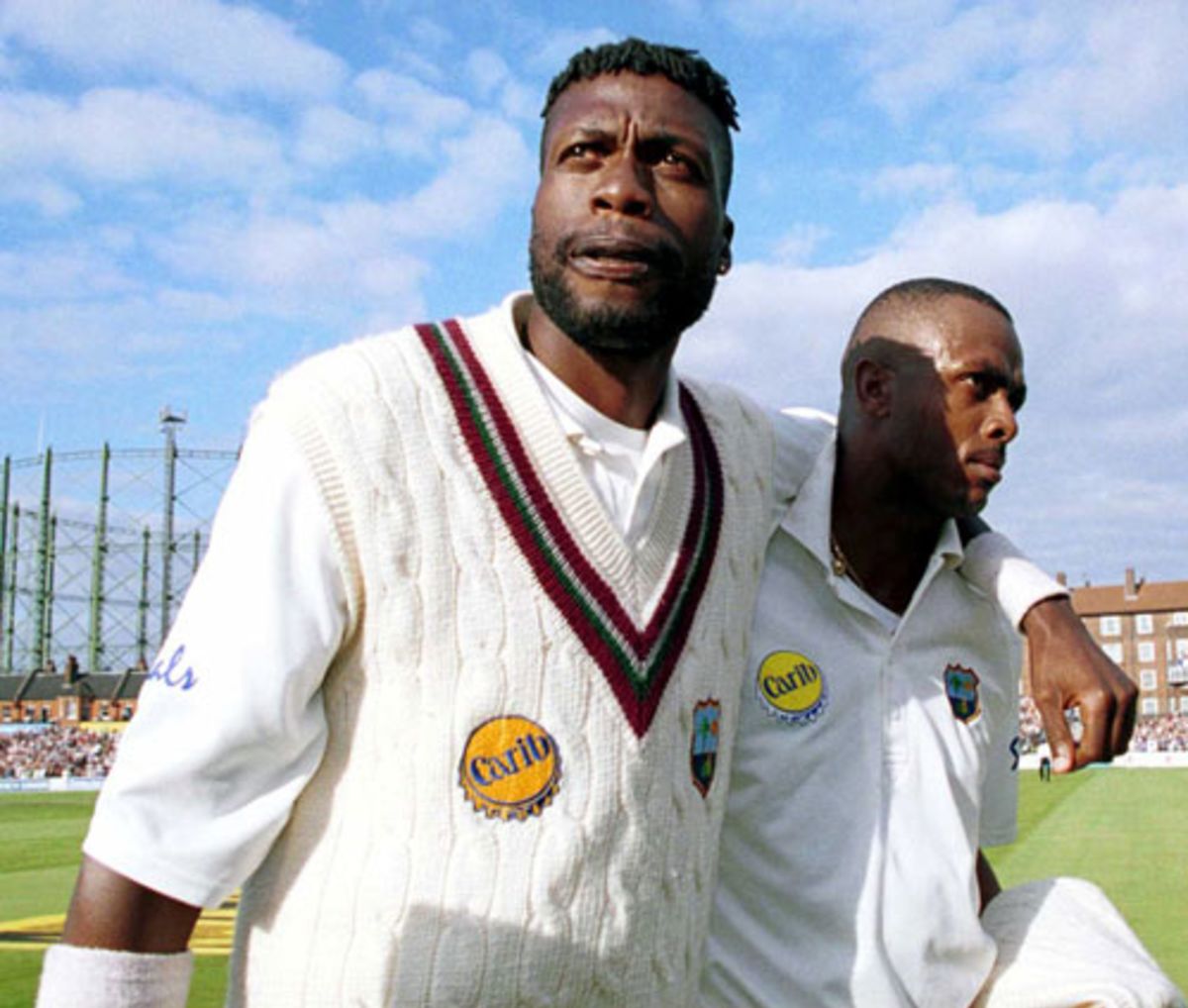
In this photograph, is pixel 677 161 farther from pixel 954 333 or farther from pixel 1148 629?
pixel 1148 629

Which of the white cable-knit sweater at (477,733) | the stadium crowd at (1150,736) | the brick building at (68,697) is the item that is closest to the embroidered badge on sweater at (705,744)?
the white cable-knit sweater at (477,733)

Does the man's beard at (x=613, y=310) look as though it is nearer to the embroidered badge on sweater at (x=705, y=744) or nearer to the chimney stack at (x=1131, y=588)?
the embroidered badge on sweater at (x=705, y=744)

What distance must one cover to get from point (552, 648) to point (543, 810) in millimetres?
213

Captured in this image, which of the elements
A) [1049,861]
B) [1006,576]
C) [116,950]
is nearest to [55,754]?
[1049,861]

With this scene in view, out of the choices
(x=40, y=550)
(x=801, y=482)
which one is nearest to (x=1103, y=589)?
(x=40, y=550)

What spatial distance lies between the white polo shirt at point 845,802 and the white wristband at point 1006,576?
0.33ft

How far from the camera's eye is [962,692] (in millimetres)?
2469

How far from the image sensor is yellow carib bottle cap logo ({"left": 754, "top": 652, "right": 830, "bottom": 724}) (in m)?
2.29

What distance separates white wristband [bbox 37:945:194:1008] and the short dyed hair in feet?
4.35

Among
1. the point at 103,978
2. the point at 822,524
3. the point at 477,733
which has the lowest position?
the point at 103,978

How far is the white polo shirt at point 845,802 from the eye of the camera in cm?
220

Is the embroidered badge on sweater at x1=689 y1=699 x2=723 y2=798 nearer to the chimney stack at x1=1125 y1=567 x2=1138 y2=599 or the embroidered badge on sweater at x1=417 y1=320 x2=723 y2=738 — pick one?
the embroidered badge on sweater at x1=417 y1=320 x2=723 y2=738

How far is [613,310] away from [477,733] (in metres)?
0.64

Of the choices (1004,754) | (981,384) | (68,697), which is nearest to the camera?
(981,384)
